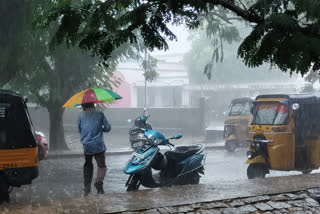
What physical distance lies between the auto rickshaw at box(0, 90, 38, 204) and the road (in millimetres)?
726

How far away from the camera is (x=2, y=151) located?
6773 mm

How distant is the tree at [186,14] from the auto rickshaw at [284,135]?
16.7 ft

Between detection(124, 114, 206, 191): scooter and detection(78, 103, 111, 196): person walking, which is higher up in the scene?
detection(78, 103, 111, 196): person walking

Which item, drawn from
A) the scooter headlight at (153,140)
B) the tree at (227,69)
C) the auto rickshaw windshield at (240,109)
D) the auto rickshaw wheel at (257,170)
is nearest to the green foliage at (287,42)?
the scooter headlight at (153,140)

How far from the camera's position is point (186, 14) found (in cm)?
514

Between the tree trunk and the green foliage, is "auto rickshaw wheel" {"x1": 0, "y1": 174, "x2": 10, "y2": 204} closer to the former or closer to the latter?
the green foliage

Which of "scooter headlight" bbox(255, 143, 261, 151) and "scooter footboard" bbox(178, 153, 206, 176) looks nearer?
"scooter footboard" bbox(178, 153, 206, 176)

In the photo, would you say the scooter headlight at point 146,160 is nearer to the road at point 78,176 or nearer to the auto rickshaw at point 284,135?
the road at point 78,176

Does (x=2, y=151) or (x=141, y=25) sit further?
(x=2, y=151)

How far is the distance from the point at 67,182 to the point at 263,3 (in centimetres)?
707

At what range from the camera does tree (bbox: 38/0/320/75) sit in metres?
4.19

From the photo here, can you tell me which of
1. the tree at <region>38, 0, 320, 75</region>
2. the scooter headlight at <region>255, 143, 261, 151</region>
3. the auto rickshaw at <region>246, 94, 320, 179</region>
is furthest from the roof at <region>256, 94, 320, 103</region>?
the tree at <region>38, 0, 320, 75</region>

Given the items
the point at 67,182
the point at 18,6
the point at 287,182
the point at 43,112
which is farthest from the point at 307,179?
the point at 43,112

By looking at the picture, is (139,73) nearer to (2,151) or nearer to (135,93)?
(135,93)
